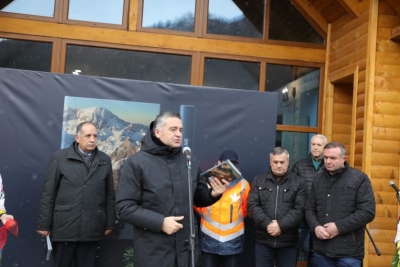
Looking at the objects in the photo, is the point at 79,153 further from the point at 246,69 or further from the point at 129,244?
the point at 246,69

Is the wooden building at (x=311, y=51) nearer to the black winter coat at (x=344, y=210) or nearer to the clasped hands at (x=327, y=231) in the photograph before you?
the black winter coat at (x=344, y=210)

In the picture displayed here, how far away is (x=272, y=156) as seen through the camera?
4.89 m

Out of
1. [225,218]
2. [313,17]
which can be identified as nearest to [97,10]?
[313,17]

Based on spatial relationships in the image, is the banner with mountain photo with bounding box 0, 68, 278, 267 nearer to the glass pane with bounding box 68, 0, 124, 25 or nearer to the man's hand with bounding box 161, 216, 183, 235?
the glass pane with bounding box 68, 0, 124, 25

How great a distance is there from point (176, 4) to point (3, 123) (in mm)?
2929

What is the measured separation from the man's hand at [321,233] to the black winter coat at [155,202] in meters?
1.58

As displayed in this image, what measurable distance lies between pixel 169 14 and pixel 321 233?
12.1 feet

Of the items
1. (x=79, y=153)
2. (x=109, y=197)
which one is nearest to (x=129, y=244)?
(x=109, y=197)

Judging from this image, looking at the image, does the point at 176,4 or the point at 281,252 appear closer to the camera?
the point at 281,252

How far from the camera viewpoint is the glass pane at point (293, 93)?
22.8ft

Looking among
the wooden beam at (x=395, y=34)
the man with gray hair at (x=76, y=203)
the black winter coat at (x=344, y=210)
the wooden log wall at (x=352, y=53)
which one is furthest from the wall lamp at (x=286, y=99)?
the man with gray hair at (x=76, y=203)

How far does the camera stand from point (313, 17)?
7.10 m

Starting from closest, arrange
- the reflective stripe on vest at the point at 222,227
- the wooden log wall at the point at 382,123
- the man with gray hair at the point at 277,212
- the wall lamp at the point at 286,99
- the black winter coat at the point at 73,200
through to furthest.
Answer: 1. the black winter coat at the point at 73,200
2. the man with gray hair at the point at 277,212
3. the reflective stripe on vest at the point at 222,227
4. the wooden log wall at the point at 382,123
5. the wall lamp at the point at 286,99

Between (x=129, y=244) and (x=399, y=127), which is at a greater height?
(x=399, y=127)
